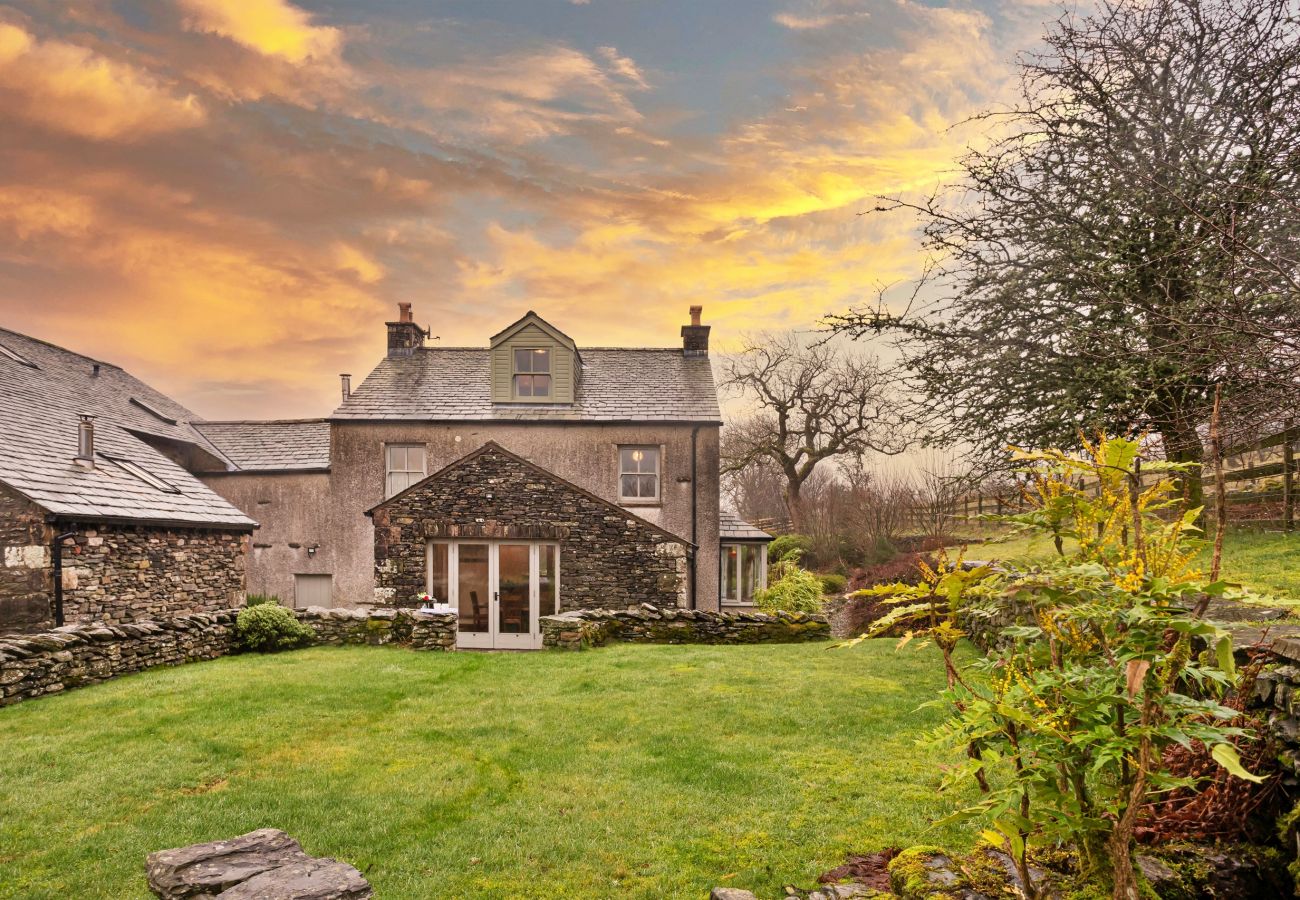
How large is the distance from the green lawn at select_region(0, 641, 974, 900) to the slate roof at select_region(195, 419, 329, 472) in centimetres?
1315

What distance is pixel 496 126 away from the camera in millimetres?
14445

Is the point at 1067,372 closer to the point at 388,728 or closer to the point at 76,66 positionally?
the point at 388,728

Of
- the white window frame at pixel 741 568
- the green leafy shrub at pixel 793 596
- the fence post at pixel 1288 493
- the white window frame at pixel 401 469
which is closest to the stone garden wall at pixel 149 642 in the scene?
the white window frame at pixel 401 469

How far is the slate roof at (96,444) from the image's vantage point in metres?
13.1

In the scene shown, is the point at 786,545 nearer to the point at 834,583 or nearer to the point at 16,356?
the point at 834,583

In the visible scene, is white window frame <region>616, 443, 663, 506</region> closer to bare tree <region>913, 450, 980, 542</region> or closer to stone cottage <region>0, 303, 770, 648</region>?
stone cottage <region>0, 303, 770, 648</region>

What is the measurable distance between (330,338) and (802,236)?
18.3 meters

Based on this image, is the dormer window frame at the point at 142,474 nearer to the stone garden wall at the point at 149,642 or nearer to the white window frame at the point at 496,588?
the stone garden wall at the point at 149,642

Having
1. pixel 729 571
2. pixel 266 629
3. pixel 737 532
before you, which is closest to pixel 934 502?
pixel 737 532

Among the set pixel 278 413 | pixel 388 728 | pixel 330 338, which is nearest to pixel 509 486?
pixel 388 728

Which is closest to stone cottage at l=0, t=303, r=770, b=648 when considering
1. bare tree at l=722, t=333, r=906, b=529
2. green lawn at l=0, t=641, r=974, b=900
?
green lawn at l=0, t=641, r=974, b=900

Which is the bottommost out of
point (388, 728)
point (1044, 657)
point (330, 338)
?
point (388, 728)

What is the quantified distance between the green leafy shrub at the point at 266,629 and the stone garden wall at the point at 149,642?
24cm

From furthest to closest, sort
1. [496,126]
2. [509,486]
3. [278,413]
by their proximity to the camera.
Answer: [278,413]
[509,486]
[496,126]
